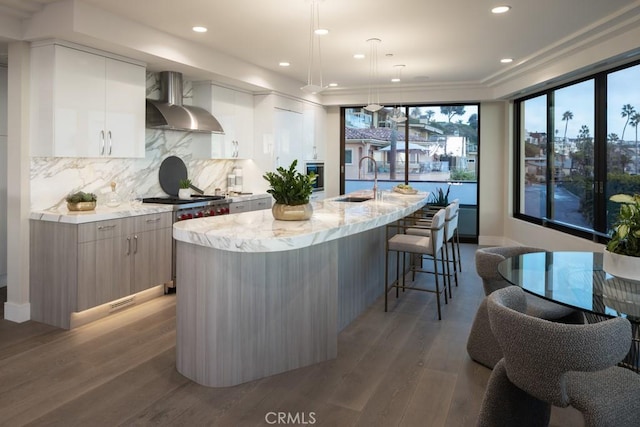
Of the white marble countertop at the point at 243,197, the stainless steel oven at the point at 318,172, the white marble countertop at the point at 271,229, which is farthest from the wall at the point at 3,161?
the stainless steel oven at the point at 318,172

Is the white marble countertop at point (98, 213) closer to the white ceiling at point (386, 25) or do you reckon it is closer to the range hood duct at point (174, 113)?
the range hood duct at point (174, 113)

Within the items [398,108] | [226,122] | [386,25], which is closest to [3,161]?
[226,122]

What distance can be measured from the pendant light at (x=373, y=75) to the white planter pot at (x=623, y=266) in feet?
10.2

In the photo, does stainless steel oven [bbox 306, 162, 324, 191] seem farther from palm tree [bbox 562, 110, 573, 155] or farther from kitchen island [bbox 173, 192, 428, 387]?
kitchen island [bbox 173, 192, 428, 387]

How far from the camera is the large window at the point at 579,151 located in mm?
4871

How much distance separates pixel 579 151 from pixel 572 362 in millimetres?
4917

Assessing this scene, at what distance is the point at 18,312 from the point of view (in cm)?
398

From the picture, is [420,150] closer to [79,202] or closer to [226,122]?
[226,122]

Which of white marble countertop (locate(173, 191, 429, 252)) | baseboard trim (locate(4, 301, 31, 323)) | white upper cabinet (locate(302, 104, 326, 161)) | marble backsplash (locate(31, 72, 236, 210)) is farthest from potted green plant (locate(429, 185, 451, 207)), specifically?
baseboard trim (locate(4, 301, 31, 323))

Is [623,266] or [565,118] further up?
[565,118]

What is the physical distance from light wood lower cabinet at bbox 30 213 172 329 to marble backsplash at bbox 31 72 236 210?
41 centimetres

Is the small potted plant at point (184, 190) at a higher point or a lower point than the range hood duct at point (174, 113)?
lower

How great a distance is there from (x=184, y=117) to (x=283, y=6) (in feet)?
6.14

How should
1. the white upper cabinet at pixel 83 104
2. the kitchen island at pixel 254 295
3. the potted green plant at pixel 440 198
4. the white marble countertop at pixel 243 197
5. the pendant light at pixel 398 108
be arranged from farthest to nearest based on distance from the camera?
the potted green plant at pixel 440 198, the pendant light at pixel 398 108, the white marble countertop at pixel 243 197, the white upper cabinet at pixel 83 104, the kitchen island at pixel 254 295
